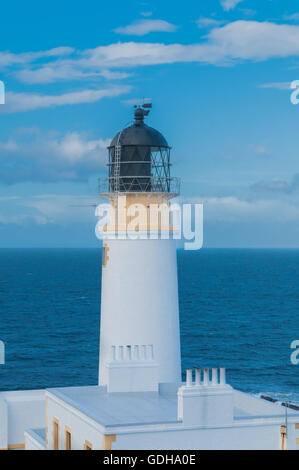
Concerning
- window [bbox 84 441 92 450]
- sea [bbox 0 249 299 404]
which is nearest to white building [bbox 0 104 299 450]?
window [bbox 84 441 92 450]

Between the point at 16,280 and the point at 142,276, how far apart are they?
130 meters

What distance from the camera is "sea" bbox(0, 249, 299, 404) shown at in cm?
6350

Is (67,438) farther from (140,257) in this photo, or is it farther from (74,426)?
(140,257)

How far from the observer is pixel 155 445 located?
778 inches

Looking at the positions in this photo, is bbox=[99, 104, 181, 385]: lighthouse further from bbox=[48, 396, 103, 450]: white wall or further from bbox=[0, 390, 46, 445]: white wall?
bbox=[48, 396, 103, 450]: white wall

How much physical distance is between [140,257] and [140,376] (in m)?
4.81

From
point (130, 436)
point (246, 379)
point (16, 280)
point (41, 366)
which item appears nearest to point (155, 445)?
point (130, 436)

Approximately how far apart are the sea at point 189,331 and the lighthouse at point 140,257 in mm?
19225

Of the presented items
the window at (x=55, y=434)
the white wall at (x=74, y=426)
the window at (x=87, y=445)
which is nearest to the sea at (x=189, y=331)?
the white wall at (x=74, y=426)

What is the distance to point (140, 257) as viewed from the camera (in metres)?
27.6

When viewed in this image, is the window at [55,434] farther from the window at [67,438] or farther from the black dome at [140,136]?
the black dome at [140,136]

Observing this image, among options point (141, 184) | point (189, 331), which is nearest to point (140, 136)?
point (141, 184)

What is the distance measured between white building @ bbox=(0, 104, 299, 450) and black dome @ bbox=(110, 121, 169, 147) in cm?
4
